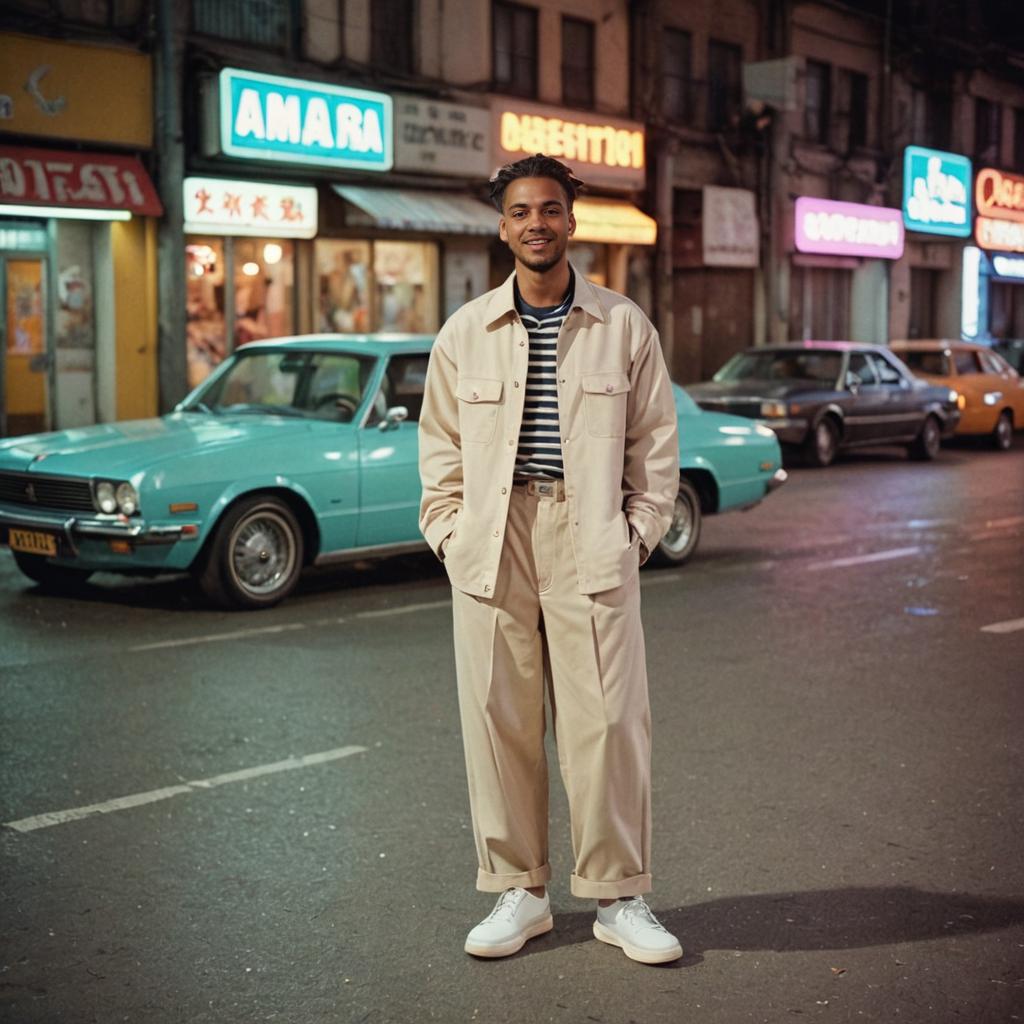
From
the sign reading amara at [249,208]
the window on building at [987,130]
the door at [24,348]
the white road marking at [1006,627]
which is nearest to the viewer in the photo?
the white road marking at [1006,627]

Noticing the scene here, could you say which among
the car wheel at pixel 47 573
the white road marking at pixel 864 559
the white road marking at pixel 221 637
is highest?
the car wheel at pixel 47 573

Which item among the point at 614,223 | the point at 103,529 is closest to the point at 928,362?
the point at 614,223

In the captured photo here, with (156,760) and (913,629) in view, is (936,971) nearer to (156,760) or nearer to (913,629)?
(156,760)

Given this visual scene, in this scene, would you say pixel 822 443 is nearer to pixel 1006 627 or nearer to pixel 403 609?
pixel 1006 627

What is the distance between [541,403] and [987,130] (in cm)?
3927

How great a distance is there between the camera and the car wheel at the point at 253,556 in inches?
377

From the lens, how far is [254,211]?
21641mm

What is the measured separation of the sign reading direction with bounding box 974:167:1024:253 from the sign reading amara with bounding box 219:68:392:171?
2045cm

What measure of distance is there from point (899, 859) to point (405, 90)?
20.3m

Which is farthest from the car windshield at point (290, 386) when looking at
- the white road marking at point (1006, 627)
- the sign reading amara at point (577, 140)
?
the sign reading amara at point (577, 140)

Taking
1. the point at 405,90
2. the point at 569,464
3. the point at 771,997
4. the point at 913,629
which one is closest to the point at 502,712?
the point at 569,464

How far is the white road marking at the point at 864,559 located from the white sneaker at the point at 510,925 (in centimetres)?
751

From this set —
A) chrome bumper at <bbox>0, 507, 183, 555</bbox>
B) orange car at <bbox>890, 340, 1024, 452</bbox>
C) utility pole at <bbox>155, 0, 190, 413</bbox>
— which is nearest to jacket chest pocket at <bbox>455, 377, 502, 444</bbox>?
chrome bumper at <bbox>0, 507, 183, 555</bbox>

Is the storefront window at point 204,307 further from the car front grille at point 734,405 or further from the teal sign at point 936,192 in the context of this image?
the teal sign at point 936,192
